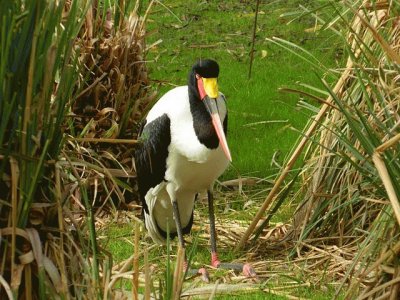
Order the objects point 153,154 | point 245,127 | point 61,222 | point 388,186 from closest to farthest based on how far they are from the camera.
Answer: point 61,222 → point 388,186 → point 153,154 → point 245,127

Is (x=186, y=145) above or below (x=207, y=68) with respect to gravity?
below

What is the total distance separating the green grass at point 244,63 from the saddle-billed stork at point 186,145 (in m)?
1.09

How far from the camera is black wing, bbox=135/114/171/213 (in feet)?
22.3

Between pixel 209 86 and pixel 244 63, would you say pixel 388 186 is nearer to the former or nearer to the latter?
Answer: pixel 209 86

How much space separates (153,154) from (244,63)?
5642 mm

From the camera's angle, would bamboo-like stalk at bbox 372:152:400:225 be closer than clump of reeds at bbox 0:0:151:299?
No

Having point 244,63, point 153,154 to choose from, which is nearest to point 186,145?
point 153,154

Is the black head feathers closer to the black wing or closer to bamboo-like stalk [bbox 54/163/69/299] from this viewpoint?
the black wing

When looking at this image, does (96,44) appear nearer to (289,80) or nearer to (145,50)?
(145,50)

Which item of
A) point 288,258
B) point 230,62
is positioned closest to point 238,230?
point 288,258

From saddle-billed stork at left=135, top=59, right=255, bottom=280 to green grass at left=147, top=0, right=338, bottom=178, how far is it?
109 centimetres

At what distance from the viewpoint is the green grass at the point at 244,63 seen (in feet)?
30.3

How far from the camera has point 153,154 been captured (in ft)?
22.7

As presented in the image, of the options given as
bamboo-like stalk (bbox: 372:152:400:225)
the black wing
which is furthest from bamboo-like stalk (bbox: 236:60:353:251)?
bamboo-like stalk (bbox: 372:152:400:225)
